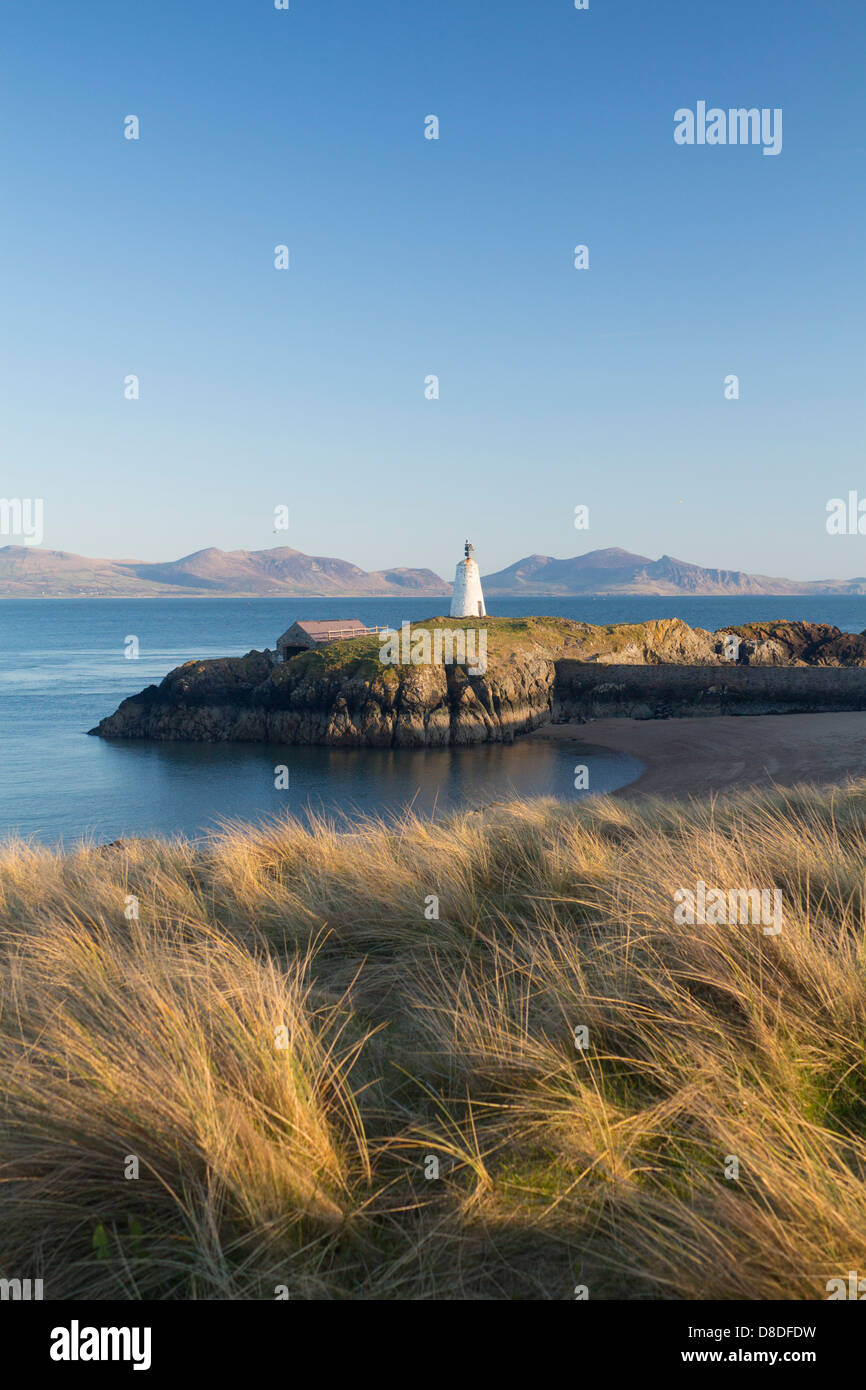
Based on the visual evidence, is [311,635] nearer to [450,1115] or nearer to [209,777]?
[209,777]

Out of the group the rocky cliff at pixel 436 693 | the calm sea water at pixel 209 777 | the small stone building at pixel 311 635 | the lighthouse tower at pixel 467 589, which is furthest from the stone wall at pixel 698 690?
the small stone building at pixel 311 635

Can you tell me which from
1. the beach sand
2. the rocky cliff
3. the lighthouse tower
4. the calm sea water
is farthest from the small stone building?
the beach sand

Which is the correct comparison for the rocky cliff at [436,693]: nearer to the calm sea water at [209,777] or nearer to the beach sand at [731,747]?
the calm sea water at [209,777]

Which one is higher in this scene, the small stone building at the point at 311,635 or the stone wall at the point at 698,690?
the small stone building at the point at 311,635

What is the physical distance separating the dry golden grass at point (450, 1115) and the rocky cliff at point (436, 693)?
36594mm

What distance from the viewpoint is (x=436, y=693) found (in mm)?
42469

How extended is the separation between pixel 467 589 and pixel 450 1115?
185 ft

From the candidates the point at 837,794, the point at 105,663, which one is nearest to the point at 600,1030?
the point at 837,794

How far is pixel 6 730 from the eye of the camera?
47469 millimetres

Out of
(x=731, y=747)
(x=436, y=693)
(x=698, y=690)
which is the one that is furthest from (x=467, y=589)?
(x=731, y=747)

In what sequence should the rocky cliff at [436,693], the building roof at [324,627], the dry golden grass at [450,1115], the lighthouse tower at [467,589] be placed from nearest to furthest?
1. the dry golden grass at [450,1115]
2. the rocky cliff at [436,693]
3. the building roof at [324,627]
4. the lighthouse tower at [467,589]

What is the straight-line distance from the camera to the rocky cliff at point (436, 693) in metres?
41.9
